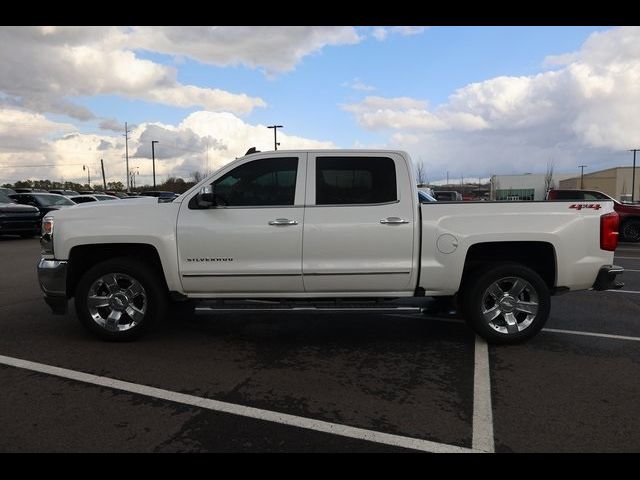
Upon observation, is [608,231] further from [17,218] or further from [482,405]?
[17,218]

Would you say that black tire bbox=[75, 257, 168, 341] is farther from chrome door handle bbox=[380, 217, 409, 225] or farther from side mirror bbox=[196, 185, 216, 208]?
chrome door handle bbox=[380, 217, 409, 225]

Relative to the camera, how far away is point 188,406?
142 inches

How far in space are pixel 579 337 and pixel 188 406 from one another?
4205 millimetres

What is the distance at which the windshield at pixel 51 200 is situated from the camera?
59.8 ft

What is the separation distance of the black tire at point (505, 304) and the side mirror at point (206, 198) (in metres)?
2.73

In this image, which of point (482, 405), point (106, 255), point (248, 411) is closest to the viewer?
point (248, 411)

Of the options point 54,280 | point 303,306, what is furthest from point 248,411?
point 54,280

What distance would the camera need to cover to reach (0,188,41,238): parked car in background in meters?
15.5

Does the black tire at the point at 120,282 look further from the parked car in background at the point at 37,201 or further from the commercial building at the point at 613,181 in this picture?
the commercial building at the point at 613,181

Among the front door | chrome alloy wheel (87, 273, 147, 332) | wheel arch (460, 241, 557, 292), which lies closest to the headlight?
chrome alloy wheel (87, 273, 147, 332)

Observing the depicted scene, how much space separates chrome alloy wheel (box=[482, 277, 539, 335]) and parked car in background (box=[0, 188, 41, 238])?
622 inches

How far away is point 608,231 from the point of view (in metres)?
4.86

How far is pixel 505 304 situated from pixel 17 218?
52.6ft
